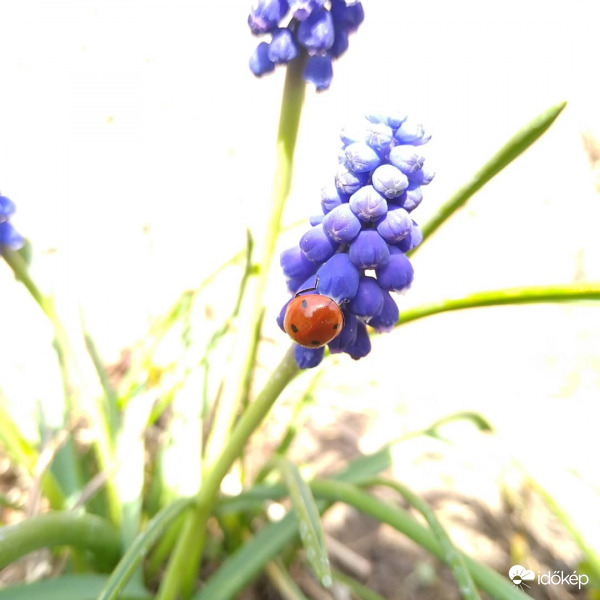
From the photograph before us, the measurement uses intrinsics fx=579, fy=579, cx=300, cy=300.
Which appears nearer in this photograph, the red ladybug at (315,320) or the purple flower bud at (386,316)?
the red ladybug at (315,320)

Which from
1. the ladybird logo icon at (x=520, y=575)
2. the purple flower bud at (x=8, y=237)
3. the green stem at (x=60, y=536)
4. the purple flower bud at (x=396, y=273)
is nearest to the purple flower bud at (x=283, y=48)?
the purple flower bud at (x=396, y=273)

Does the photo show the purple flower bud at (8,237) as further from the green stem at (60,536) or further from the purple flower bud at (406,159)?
the purple flower bud at (406,159)

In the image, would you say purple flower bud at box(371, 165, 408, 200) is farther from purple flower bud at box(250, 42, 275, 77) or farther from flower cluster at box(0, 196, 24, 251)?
flower cluster at box(0, 196, 24, 251)

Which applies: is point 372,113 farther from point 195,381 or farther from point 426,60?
point 426,60

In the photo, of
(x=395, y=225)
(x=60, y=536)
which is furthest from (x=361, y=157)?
(x=60, y=536)

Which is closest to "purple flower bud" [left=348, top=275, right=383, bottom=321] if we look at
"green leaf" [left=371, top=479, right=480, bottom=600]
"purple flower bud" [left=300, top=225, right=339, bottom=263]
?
"purple flower bud" [left=300, top=225, right=339, bottom=263]

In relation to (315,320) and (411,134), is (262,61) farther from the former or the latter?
(315,320)
